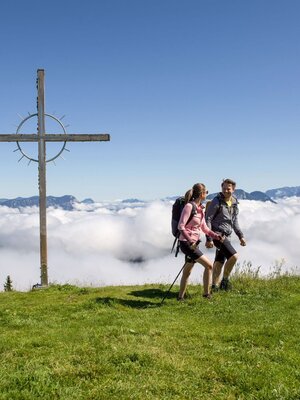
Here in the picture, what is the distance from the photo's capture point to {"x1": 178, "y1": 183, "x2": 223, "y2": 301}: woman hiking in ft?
38.8

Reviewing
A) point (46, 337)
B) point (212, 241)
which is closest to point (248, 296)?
point (212, 241)

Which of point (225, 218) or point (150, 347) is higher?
point (225, 218)

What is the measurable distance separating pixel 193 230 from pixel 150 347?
4.90 metres

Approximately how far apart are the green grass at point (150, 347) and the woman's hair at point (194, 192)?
289cm

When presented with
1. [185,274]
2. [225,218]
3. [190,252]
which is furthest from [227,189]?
[185,274]

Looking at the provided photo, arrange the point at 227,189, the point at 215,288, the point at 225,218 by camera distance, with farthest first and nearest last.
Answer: the point at 215,288 < the point at 225,218 < the point at 227,189

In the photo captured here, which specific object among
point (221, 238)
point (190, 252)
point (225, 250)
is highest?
point (221, 238)

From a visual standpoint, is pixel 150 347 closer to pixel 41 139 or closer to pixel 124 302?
pixel 124 302

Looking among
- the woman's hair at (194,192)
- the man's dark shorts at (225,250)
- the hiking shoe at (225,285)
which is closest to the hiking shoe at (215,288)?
the hiking shoe at (225,285)

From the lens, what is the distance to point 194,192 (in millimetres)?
12156

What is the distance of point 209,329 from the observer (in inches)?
373

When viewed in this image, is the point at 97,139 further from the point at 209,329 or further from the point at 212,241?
the point at 209,329

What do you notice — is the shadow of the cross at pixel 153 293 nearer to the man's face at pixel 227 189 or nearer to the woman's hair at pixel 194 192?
the woman's hair at pixel 194 192

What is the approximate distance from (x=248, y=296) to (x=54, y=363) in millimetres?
7900
